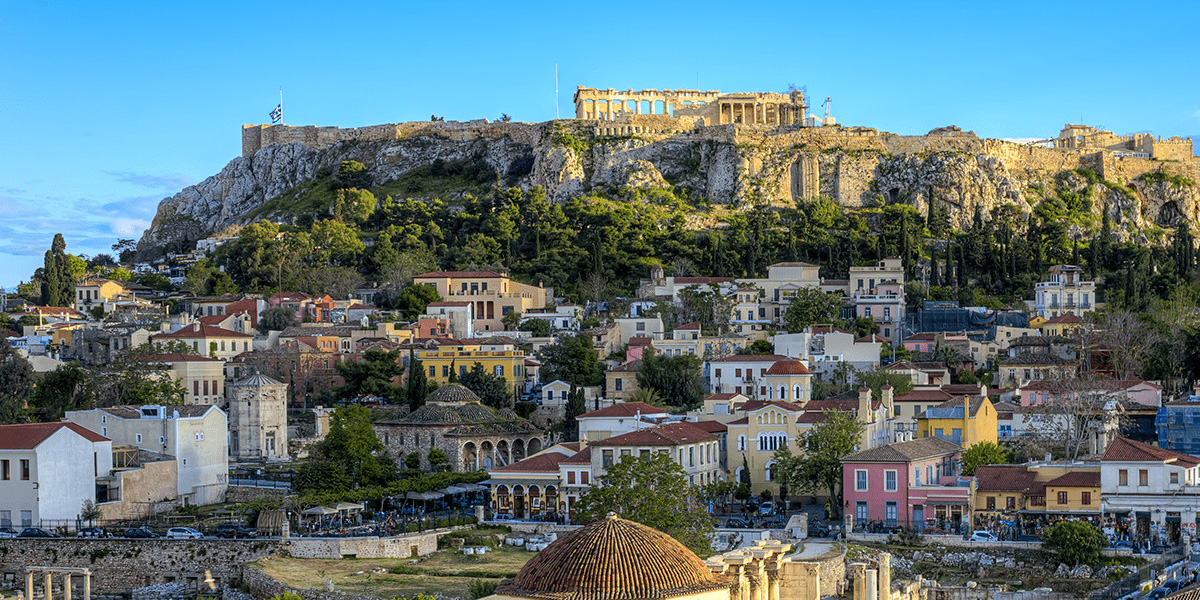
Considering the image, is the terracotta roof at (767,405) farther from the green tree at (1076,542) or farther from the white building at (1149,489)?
the green tree at (1076,542)

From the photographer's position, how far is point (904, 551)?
160 ft

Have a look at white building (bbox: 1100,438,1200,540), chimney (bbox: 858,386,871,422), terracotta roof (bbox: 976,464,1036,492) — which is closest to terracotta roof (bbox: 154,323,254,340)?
chimney (bbox: 858,386,871,422)

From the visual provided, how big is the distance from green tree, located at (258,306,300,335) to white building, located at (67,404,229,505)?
79.2ft

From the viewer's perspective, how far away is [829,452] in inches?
2173

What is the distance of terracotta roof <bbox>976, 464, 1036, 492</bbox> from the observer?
53.3 meters

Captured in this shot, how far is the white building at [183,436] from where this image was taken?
59.1 meters

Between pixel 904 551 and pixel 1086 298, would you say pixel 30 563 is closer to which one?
pixel 904 551

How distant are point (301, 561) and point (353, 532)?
2625mm

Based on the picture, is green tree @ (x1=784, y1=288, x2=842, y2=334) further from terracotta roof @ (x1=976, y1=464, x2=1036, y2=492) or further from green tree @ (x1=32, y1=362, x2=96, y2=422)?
green tree @ (x1=32, y1=362, x2=96, y2=422)

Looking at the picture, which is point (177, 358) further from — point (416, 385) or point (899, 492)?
point (899, 492)

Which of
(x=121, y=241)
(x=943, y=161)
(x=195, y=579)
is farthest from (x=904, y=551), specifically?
(x=121, y=241)

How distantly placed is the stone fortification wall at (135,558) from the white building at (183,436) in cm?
700

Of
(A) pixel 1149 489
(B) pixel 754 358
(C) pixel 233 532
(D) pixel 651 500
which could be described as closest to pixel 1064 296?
(B) pixel 754 358

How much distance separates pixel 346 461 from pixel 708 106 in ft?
233
